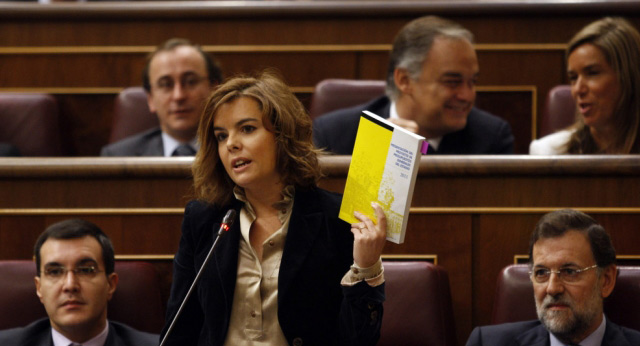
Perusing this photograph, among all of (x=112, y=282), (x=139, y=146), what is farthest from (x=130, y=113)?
(x=112, y=282)

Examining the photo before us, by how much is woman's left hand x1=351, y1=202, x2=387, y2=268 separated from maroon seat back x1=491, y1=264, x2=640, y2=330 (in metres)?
0.28

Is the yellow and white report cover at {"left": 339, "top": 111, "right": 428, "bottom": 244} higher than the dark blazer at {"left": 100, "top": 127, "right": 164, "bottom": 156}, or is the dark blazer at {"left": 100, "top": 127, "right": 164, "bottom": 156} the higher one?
the dark blazer at {"left": 100, "top": 127, "right": 164, "bottom": 156}

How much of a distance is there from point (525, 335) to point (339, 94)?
0.63 m

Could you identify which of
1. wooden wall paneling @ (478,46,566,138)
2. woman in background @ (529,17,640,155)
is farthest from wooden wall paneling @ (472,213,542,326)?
wooden wall paneling @ (478,46,566,138)

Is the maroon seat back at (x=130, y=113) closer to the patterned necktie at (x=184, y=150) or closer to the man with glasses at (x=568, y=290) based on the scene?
the patterned necktie at (x=184, y=150)

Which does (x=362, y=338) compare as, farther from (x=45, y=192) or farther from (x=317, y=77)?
(x=317, y=77)

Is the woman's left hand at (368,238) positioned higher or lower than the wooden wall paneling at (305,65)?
lower

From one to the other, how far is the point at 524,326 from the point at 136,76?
35.3 inches

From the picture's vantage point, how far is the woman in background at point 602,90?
1.22 m

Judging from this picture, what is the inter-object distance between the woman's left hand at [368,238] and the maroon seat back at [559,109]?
761 millimetres

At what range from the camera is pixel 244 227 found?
780 mm

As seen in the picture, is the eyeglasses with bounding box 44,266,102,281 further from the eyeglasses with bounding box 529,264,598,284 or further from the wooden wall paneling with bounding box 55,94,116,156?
the wooden wall paneling with bounding box 55,94,116,156

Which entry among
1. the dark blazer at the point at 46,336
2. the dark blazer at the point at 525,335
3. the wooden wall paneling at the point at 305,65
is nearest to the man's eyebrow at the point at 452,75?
the wooden wall paneling at the point at 305,65

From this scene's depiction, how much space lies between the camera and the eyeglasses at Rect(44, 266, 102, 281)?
96 cm
